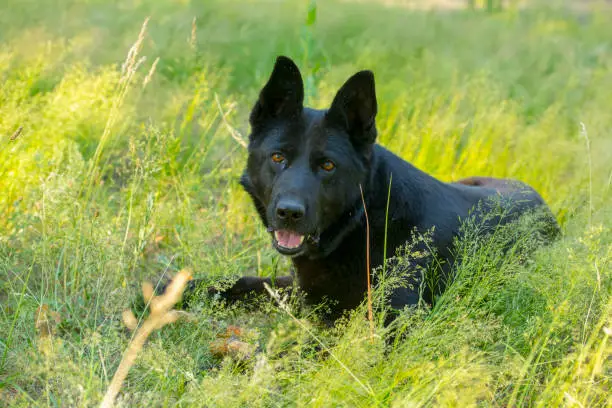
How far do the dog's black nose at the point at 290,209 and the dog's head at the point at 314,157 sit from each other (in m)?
0.02

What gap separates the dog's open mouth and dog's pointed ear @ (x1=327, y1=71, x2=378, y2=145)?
51 centimetres

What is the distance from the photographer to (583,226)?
11.3ft

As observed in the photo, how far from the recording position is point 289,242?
298 centimetres

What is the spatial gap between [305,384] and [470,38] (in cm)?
838

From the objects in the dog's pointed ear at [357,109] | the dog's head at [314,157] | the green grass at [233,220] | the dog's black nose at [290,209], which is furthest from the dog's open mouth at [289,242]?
the dog's pointed ear at [357,109]

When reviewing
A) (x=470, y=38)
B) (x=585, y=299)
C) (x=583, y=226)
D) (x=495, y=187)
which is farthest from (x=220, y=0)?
(x=585, y=299)

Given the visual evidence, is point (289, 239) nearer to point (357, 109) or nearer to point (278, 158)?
point (278, 158)

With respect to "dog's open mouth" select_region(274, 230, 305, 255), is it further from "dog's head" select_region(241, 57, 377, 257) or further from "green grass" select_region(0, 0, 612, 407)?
"green grass" select_region(0, 0, 612, 407)

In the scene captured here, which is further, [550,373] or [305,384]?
[550,373]

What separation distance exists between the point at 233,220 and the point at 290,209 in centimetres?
138

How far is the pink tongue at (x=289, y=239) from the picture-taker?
2959 mm

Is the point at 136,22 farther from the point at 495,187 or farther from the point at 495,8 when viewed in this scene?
the point at 495,8

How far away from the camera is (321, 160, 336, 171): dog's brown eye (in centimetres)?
299

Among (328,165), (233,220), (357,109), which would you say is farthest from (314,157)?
(233,220)
